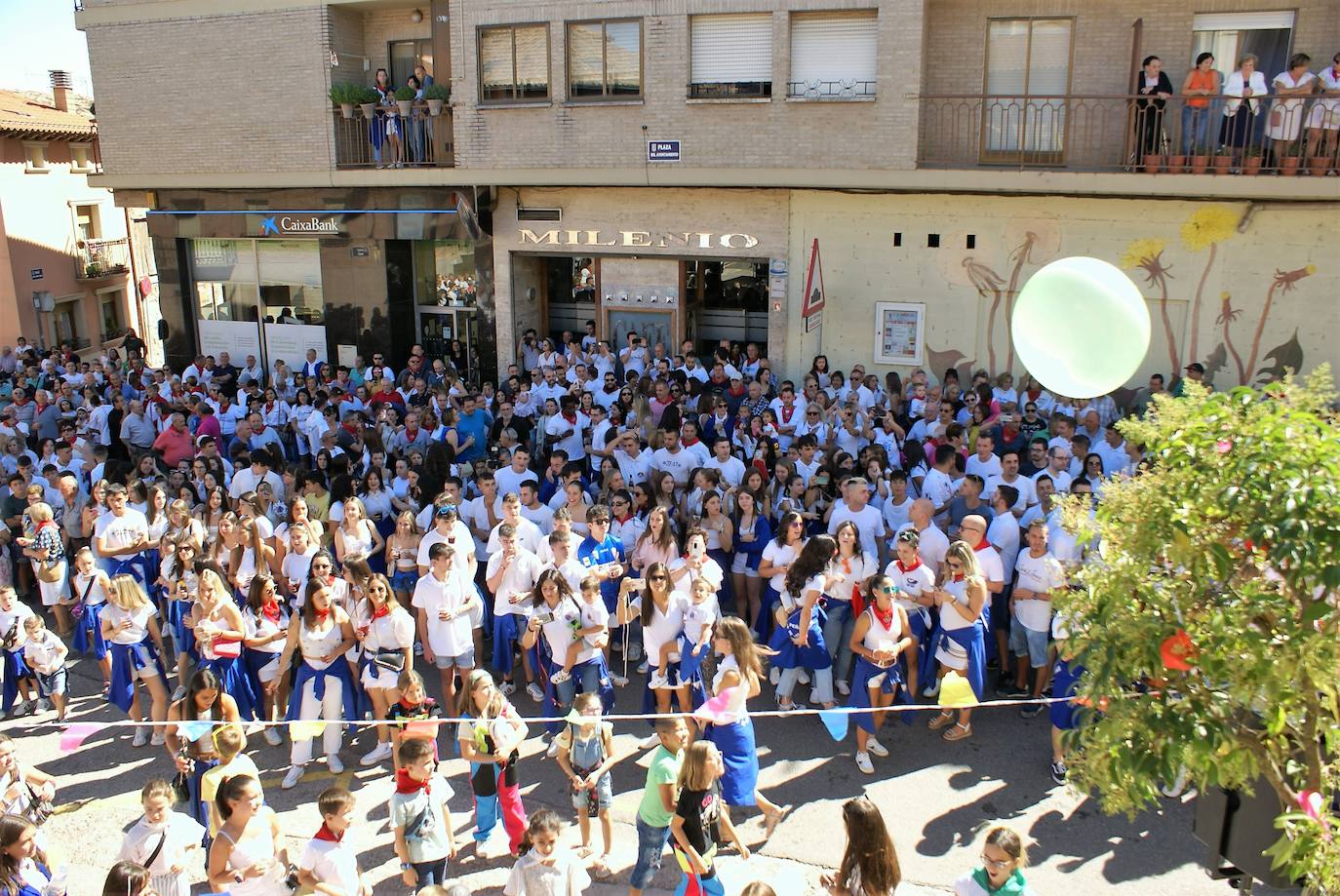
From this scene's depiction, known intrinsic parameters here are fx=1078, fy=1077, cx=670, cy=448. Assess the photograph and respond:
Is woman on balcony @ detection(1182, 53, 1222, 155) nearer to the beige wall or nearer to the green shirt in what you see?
the beige wall

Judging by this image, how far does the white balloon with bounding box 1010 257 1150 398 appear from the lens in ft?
20.6

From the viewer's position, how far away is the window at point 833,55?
14.8 m

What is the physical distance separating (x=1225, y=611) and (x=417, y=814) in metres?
4.56

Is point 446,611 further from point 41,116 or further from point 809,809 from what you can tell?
point 41,116

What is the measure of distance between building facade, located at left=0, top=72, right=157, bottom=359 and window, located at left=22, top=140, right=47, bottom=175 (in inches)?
1.2

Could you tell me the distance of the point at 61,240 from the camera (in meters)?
30.8

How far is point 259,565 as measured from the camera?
9531 millimetres

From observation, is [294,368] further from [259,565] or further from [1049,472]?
[1049,472]

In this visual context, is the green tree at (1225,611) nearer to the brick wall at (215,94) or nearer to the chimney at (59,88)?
the brick wall at (215,94)

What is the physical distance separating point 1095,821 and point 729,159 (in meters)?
10.7

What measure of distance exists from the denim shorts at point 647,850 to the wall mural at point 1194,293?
10367 mm

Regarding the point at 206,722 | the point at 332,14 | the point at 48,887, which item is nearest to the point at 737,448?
the point at 206,722

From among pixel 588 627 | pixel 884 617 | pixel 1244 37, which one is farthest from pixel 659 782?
pixel 1244 37

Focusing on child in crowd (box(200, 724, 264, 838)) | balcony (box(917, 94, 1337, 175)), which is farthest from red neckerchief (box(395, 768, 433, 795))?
balcony (box(917, 94, 1337, 175))
